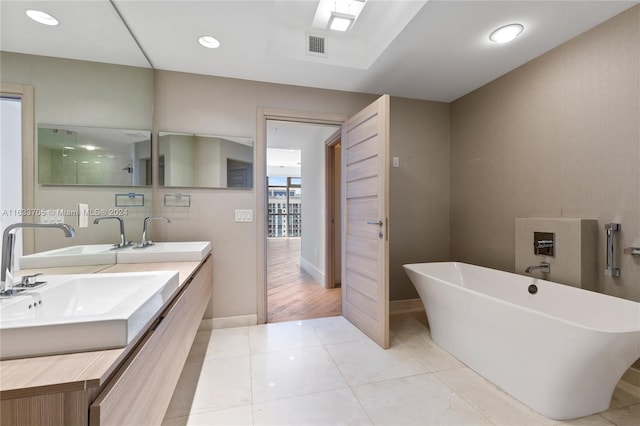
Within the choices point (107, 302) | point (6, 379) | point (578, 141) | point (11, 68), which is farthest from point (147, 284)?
point (578, 141)

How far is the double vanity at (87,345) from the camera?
584 mm

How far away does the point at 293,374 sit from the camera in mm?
1887

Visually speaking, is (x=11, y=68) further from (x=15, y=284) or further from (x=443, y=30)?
(x=443, y=30)

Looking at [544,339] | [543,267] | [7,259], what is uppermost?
[7,259]

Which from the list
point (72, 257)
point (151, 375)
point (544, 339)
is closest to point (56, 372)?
point (151, 375)

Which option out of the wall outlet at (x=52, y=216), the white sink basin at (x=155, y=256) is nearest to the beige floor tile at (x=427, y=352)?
the white sink basin at (x=155, y=256)

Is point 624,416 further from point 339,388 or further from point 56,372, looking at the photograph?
point 56,372

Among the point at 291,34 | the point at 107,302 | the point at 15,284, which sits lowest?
the point at 107,302

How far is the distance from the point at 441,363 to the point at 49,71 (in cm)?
278

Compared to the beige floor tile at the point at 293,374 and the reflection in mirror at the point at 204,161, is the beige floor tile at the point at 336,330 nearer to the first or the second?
the beige floor tile at the point at 293,374

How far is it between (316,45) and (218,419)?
273cm

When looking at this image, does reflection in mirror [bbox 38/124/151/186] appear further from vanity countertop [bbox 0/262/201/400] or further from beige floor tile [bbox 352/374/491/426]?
beige floor tile [bbox 352/374/491/426]

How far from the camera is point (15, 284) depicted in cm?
96

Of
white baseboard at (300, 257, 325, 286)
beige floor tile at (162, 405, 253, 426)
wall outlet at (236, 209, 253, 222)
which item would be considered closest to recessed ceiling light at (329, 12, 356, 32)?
wall outlet at (236, 209, 253, 222)
